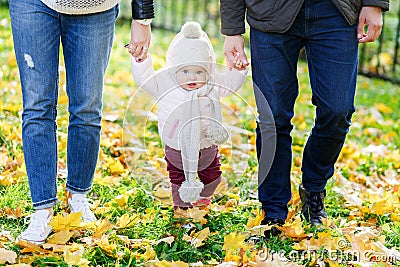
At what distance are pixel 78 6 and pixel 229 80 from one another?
81 centimetres

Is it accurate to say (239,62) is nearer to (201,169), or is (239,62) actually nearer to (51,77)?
(201,169)

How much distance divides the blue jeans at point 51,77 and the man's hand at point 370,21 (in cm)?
111

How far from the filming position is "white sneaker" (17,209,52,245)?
293 centimetres

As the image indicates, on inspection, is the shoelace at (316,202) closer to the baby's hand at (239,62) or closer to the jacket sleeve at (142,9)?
the baby's hand at (239,62)

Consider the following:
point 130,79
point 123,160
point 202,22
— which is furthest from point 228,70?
point 202,22

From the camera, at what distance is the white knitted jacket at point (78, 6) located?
277 cm

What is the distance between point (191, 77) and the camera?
10.3 ft

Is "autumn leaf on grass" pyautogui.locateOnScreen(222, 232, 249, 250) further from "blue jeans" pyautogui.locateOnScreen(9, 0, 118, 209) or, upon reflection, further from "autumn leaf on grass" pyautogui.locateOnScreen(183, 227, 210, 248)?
"blue jeans" pyautogui.locateOnScreen(9, 0, 118, 209)

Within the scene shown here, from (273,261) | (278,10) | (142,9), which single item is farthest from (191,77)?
(273,261)

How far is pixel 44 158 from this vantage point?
2.96 m

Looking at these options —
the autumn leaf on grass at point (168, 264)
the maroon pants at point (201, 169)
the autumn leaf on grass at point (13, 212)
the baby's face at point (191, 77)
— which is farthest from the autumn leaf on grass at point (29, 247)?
the baby's face at point (191, 77)

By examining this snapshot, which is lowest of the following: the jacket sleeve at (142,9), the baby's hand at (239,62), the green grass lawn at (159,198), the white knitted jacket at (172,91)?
the green grass lawn at (159,198)

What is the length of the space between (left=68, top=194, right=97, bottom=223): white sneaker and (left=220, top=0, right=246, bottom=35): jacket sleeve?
42.1 inches

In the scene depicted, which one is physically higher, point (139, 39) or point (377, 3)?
point (377, 3)
